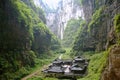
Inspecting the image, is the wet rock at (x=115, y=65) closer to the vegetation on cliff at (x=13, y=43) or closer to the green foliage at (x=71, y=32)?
the vegetation on cliff at (x=13, y=43)

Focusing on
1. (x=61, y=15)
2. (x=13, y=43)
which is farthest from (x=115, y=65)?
(x=61, y=15)

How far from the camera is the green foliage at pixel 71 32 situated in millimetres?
92150

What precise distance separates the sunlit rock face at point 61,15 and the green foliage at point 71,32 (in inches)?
256

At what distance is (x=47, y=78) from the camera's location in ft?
99.4

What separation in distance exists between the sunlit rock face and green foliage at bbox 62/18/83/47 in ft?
21.3

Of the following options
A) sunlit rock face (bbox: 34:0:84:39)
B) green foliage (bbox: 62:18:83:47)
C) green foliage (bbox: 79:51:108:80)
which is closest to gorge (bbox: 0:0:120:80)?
green foliage (bbox: 79:51:108:80)

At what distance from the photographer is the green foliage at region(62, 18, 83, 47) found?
9215cm

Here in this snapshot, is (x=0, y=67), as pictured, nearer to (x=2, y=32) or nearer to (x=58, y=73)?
(x=2, y=32)

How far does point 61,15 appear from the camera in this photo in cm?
12488

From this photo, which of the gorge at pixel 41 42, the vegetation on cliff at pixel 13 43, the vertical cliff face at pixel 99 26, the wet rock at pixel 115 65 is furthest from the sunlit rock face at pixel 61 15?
the wet rock at pixel 115 65

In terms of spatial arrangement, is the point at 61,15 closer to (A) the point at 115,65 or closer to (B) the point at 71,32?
(B) the point at 71,32

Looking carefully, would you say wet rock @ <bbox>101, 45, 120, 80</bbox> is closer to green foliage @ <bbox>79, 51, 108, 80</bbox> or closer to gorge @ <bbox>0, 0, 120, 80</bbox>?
gorge @ <bbox>0, 0, 120, 80</bbox>

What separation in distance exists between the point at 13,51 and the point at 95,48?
21315mm

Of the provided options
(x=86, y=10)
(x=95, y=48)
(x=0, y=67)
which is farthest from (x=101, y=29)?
(x=0, y=67)
